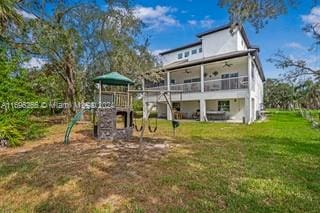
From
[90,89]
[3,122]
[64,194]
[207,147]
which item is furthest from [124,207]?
[90,89]

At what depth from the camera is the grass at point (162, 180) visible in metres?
3.98

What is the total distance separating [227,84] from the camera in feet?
64.8

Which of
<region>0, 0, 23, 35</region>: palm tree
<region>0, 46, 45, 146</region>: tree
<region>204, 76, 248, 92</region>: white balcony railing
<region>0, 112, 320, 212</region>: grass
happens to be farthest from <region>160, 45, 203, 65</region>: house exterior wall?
<region>0, 112, 320, 212</region>: grass

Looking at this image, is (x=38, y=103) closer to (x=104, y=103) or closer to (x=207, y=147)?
(x=104, y=103)

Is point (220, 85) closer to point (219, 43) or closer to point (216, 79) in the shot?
point (216, 79)

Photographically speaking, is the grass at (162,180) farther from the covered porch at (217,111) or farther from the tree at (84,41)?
the covered porch at (217,111)

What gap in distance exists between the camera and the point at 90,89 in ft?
85.8

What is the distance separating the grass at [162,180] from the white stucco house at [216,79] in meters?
10.5

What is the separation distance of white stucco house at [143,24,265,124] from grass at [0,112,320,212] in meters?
10.5

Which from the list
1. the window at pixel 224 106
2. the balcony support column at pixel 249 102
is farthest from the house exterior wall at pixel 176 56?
the balcony support column at pixel 249 102

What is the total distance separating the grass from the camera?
13.1 ft

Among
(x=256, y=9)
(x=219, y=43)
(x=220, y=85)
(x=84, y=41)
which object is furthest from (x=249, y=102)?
(x=84, y=41)

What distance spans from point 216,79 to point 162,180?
18397 millimetres

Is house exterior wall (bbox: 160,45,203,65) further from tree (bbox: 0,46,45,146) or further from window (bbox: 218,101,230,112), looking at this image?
tree (bbox: 0,46,45,146)
